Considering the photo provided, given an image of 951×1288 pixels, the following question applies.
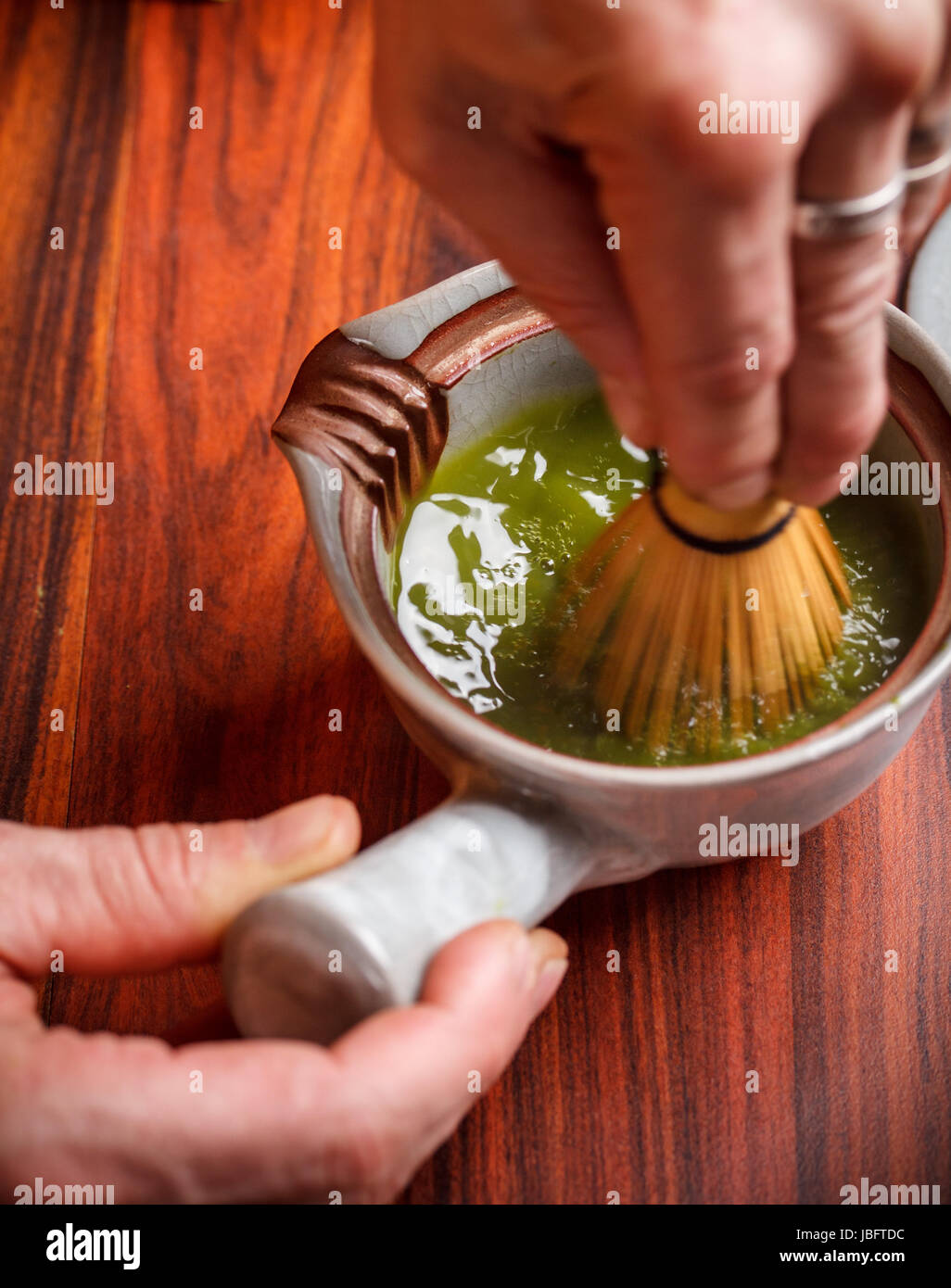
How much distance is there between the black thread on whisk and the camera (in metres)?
0.52

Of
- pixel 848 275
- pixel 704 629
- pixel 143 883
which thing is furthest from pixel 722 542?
pixel 143 883

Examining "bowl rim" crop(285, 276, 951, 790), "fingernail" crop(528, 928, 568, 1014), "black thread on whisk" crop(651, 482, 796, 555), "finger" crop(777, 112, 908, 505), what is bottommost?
"fingernail" crop(528, 928, 568, 1014)

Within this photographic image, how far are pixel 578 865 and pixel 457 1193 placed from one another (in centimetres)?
14

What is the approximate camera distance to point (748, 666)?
1.86ft

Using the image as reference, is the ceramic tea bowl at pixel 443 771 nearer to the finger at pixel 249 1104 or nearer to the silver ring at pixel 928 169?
the finger at pixel 249 1104

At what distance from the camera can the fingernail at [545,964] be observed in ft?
1.60

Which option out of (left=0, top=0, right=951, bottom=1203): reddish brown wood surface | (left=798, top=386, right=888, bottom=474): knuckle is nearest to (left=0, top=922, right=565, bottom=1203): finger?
(left=0, top=0, right=951, bottom=1203): reddish brown wood surface

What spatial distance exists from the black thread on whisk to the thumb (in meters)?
0.18

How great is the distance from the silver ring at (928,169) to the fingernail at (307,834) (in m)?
0.31

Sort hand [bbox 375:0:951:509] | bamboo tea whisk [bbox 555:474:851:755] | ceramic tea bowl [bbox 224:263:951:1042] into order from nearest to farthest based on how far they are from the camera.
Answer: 1. hand [bbox 375:0:951:509]
2. ceramic tea bowl [bbox 224:263:951:1042]
3. bamboo tea whisk [bbox 555:474:851:755]

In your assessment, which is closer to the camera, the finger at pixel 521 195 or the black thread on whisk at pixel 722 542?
the finger at pixel 521 195

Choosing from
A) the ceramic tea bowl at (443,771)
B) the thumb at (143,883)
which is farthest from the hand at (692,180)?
the thumb at (143,883)

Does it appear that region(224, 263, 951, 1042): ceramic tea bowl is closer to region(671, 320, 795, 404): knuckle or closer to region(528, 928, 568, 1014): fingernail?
region(528, 928, 568, 1014): fingernail

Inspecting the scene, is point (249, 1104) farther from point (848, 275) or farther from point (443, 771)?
point (848, 275)
